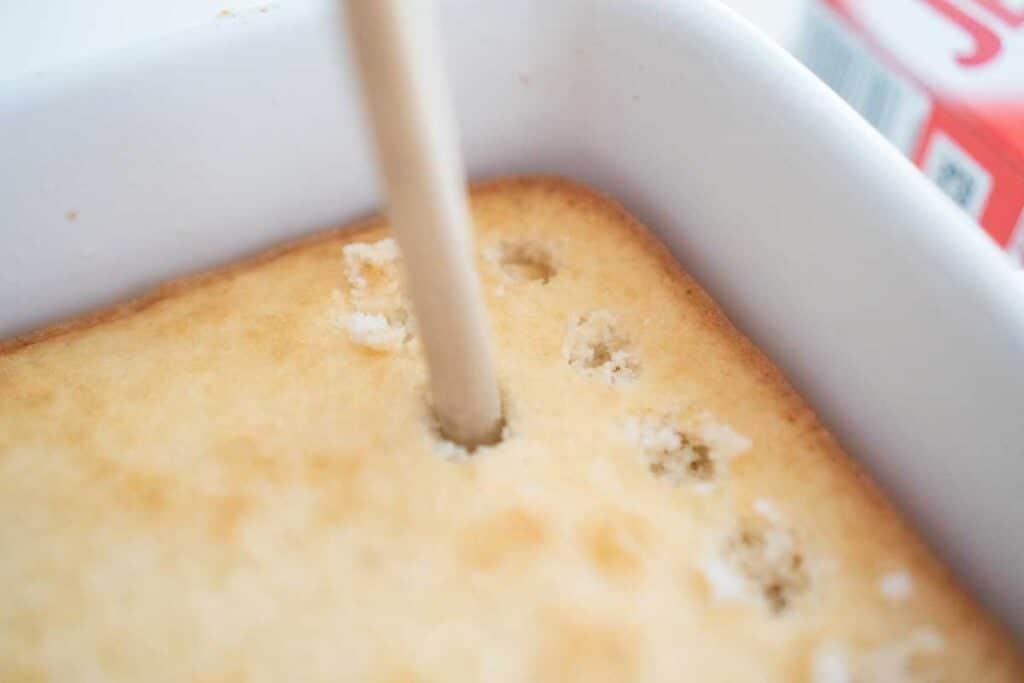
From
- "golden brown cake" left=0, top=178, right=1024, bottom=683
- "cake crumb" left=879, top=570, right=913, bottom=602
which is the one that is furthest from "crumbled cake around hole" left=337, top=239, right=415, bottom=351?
"cake crumb" left=879, top=570, right=913, bottom=602

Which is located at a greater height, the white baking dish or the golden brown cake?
the white baking dish

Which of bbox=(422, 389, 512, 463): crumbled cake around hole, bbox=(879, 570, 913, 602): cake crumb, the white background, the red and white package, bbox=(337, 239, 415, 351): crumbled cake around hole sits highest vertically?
the white background

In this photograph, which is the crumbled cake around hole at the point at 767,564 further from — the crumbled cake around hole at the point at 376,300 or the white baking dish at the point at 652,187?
the crumbled cake around hole at the point at 376,300

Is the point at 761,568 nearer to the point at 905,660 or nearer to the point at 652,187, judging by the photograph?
the point at 905,660

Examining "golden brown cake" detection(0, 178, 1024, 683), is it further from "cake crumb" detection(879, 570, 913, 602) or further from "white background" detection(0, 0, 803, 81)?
"white background" detection(0, 0, 803, 81)

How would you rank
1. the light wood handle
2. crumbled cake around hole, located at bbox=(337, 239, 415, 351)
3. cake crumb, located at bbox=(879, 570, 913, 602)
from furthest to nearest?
crumbled cake around hole, located at bbox=(337, 239, 415, 351)
cake crumb, located at bbox=(879, 570, 913, 602)
the light wood handle

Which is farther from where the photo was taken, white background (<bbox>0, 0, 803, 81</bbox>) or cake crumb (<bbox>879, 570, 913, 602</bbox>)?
white background (<bbox>0, 0, 803, 81</bbox>)

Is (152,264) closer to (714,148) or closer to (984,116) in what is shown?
(714,148)
